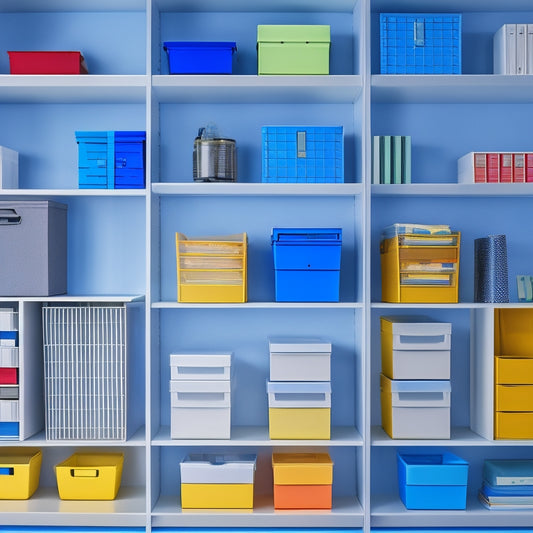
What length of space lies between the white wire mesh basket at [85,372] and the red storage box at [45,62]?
1037 mm

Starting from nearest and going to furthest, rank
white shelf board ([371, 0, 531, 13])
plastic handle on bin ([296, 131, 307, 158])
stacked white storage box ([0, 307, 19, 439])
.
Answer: stacked white storage box ([0, 307, 19, 439]), plastic handle on bin ([296, 131, 307, 158]), white shelf board ([371, 0, 531, 13])

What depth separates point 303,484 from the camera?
110 inches

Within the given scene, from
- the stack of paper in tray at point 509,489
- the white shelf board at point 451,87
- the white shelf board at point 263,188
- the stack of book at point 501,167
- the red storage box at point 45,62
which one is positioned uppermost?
the red storage box at point 45,62

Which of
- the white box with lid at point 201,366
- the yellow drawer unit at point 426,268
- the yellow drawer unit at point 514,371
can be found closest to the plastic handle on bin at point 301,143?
the yellow drawer unit at point 426,268

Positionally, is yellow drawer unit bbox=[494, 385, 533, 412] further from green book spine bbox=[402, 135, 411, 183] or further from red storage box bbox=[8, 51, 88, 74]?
red storage box bbox=[8, 51, 88, 74]

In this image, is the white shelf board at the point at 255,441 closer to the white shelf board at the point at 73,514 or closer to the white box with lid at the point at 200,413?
the white box with lid at the point at 200,413

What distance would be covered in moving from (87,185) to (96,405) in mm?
959

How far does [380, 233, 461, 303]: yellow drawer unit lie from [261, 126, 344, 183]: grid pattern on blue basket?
0.42 metres

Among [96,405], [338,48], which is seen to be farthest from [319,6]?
[96,405]

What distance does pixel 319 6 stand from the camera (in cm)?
303

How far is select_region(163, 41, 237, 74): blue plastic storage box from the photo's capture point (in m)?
2.81

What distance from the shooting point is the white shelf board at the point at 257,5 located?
2.97 meters

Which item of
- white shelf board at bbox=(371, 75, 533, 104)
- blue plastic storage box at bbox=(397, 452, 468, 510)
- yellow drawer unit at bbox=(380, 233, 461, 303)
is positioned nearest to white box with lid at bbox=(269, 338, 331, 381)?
yellow drawer unit at bbox=(380, 233, 461, 303)

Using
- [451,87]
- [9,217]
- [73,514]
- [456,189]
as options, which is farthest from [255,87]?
[73,514]
